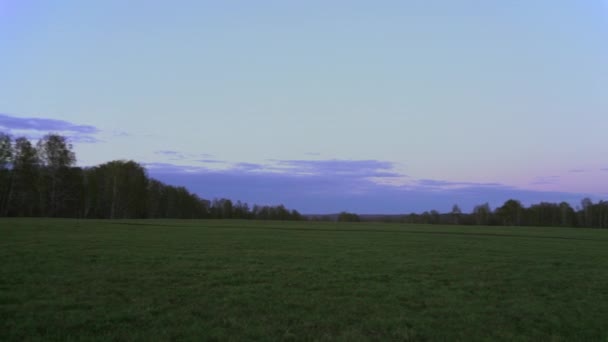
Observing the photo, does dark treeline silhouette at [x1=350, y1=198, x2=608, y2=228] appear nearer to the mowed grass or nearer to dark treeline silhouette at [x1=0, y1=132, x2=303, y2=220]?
dark treeline silhouette at [x1=0, y1=132, x2=303, y2=220]

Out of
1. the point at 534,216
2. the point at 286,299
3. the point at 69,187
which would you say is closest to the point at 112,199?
the point at 69,187

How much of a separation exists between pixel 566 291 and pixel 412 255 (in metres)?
10.7

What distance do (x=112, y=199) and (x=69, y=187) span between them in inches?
462

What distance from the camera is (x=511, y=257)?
26.1 metres

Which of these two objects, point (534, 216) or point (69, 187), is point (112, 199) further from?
point (534, 216)

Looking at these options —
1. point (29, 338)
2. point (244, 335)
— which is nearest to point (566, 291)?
point (244, 335)

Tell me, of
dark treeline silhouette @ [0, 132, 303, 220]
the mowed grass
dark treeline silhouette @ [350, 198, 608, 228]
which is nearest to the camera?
the mowed grass

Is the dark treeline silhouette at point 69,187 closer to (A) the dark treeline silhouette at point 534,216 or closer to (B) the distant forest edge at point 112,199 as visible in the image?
(B) the distant forest edge at point 112,199

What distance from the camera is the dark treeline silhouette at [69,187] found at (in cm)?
8381

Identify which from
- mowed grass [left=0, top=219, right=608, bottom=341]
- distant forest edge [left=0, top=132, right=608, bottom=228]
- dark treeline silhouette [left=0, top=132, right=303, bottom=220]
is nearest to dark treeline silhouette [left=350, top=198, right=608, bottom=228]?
distant forest edge [left=0, top=132, right=608, bottom=228]

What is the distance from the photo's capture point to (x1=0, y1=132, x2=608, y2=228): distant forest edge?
84.7 m

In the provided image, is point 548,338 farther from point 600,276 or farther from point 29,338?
point 600,276

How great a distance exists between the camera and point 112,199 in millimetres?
101875

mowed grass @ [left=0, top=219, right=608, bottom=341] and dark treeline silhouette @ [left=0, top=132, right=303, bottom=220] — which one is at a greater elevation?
dark treeline silhouette @ [left=0, top=132, right=303, bottom=220]
